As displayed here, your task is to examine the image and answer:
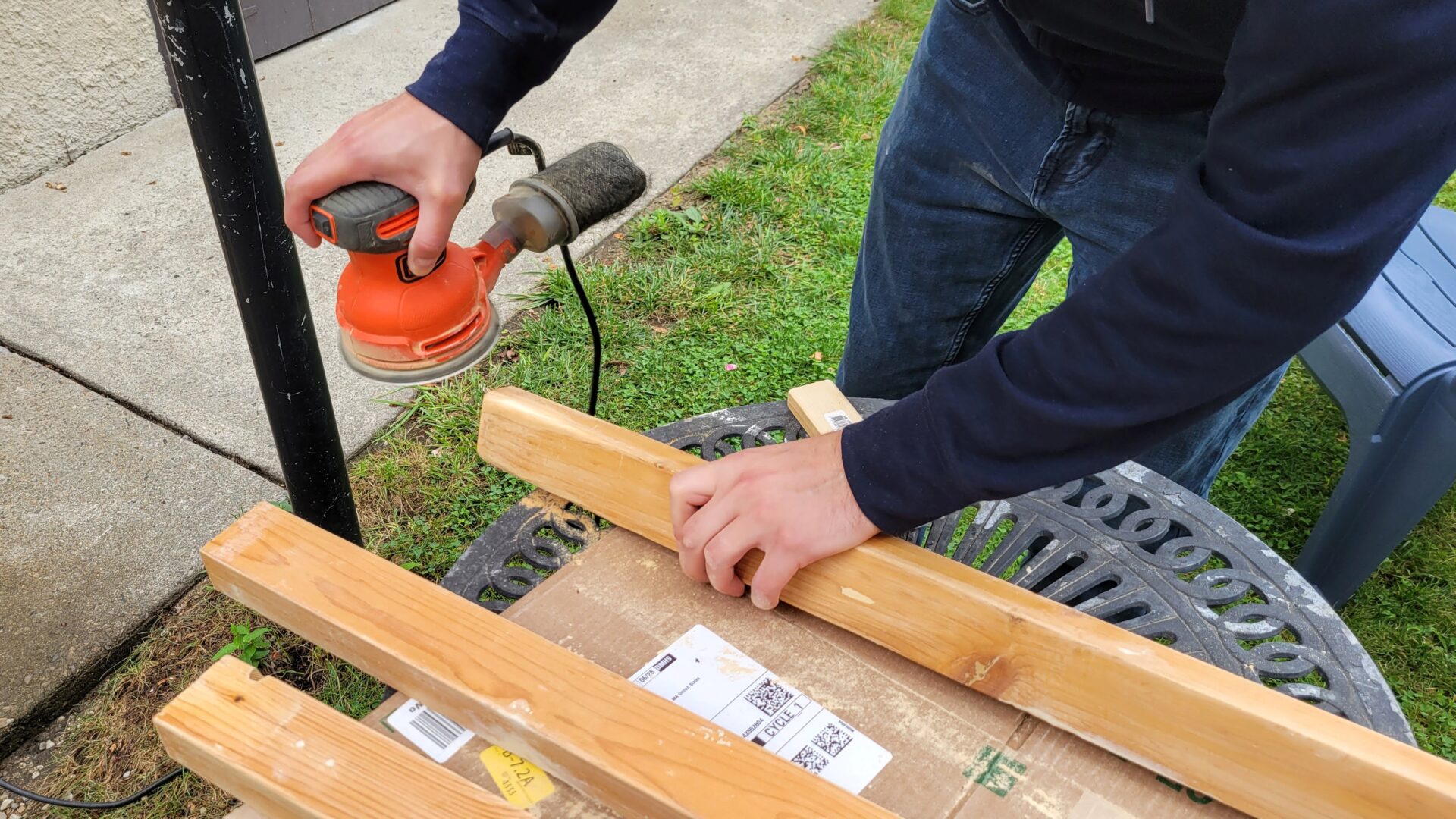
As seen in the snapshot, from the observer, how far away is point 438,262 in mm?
1189

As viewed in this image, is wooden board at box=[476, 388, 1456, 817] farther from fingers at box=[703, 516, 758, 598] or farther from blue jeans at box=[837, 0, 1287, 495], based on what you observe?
blue jeans at box=[837, 0, 1287, 495]

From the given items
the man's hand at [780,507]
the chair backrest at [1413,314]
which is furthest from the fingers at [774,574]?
the chair backrest at [1413,314]

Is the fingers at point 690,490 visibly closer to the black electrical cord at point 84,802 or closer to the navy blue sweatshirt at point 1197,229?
the navy blue sweatshirt at point 1197,229

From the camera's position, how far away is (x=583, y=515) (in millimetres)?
1363

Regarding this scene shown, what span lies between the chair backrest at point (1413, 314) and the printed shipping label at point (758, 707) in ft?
4.55

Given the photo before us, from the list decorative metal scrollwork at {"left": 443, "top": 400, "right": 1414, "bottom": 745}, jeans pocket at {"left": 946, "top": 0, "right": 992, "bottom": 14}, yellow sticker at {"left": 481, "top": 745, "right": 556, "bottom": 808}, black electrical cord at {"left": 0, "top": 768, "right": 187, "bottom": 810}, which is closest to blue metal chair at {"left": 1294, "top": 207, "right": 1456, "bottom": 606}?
decorative metal scrollwork at {"left": 443, "top": 400, "right": 1414, "bottom": 745}

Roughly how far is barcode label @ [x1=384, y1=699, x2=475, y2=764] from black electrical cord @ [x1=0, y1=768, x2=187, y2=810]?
35.9 inches

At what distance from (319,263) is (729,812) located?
230cm

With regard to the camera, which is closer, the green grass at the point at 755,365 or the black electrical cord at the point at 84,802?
the black electrical cord at the point at 84,802

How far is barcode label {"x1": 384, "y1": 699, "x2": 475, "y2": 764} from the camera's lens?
1.05m

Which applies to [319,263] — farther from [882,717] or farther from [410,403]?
[882,717]

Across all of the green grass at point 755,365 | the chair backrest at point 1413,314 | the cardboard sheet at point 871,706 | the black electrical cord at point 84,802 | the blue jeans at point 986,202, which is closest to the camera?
the cardboard sheet at point 871,706

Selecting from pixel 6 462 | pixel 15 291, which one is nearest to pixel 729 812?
pixel 6 462

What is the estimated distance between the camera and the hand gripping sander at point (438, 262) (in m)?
1.10
